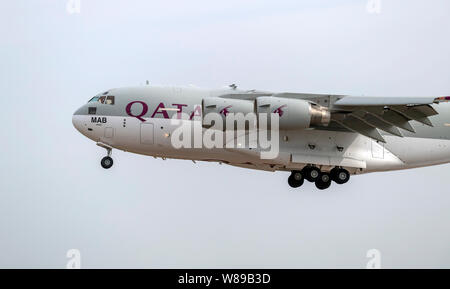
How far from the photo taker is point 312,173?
94.0ft

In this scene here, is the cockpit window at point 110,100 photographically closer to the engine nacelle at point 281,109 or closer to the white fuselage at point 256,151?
the white fuselage at point 256,151

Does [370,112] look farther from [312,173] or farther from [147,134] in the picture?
[147,134]

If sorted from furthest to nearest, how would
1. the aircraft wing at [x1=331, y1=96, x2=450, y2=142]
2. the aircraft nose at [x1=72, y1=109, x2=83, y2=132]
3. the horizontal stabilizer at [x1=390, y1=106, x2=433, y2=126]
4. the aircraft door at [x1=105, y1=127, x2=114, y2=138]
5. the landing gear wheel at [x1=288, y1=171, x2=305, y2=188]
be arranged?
the landing gear wheel at [x1=288, y1=171, x2=305, y2=188] < the aircraft nose at [x1=72, y1=109, x2=83, y2=132] < the aircraft door at [x1=105, y1=127, x2=114, y2=138] < the horizontal stabilizer at [x1=390, y1=106, x2=433, y2=126] < the aircraft wing at [x1=331, y1=96, x2=450, y2=142]

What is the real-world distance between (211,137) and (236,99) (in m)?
1.36

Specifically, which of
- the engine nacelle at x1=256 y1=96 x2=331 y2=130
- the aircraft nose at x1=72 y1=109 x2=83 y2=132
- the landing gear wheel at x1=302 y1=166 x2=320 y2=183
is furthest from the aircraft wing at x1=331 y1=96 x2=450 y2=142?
the aircraft nose at x1=72 y1=109 x2=83 y2=132

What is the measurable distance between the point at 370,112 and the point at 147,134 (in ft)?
21.9

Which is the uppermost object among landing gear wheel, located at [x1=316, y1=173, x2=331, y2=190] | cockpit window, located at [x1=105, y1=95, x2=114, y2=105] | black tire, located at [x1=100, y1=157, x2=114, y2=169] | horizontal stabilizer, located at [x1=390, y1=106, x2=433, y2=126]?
cockpit window, located at [x1=105, y1=95, x2=114, y2=105]

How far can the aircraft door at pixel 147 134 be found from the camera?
2798 cm

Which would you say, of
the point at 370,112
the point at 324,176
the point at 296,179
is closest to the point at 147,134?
the point at 296,179

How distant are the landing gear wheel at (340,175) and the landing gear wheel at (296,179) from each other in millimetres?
1247

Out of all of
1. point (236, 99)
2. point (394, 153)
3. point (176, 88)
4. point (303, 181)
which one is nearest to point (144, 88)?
point (176, 88)

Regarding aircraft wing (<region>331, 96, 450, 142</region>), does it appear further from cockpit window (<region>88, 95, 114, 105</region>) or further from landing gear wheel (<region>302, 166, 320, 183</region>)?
cockpit window (<region>88, 95, 114, 105</region>)

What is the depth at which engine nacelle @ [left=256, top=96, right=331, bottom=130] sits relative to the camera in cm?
2694

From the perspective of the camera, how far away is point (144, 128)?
28031mm
